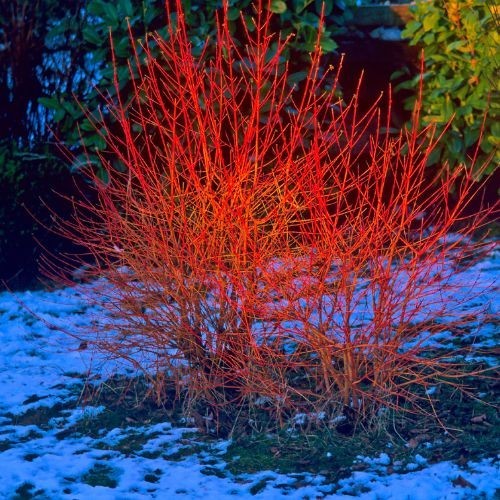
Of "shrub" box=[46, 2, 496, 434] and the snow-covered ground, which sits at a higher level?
"shrub" box=[46, 2, 496, 434]

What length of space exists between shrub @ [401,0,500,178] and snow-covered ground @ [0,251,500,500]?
71.3 inches

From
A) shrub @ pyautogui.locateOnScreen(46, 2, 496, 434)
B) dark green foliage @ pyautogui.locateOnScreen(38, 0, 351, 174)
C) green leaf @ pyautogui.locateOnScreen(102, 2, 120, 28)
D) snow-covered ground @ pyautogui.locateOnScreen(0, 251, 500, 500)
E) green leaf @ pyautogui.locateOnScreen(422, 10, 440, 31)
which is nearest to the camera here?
snow-covered ground @ pyautogui.locateOnScreen(0, 251, 500, 500)

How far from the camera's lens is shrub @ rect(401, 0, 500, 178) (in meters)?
6.26

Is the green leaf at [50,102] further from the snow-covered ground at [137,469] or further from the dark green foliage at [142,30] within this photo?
the snow-covered ground at [137,469]

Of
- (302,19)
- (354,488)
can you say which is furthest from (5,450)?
(302,19)

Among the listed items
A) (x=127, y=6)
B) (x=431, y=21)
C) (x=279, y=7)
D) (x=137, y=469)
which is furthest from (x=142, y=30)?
(x=137, y=469)

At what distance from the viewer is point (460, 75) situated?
644 cm

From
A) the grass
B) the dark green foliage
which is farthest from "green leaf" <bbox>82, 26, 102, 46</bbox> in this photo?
the grass

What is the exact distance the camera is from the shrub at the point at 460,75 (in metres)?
6.26

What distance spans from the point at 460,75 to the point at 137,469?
3.85 meters

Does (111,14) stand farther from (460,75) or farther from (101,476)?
(101,476)

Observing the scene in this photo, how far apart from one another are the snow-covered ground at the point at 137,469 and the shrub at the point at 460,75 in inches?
71.3

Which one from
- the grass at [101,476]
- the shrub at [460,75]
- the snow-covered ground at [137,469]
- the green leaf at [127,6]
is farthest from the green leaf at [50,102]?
the grass at [101,476]

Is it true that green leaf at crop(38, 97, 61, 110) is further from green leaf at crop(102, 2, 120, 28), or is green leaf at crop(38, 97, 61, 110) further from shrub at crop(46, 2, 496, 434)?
shrub at crop(46, 2, 496, 434)
